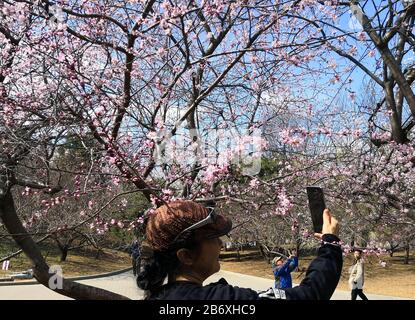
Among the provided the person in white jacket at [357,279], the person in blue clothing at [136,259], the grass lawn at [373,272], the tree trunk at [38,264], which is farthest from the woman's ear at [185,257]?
the grass lawn at [373,272]

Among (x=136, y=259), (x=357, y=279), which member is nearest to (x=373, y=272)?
(x=357, y=279)

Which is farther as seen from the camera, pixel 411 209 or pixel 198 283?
pixel 411 209

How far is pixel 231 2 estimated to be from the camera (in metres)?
3.96

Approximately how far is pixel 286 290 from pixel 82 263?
1883 centimetres

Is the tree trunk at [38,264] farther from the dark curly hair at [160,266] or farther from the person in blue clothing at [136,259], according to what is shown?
the dark curly hair at [160,266]

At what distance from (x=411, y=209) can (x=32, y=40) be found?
450cm

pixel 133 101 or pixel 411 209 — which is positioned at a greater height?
pixel 133 101

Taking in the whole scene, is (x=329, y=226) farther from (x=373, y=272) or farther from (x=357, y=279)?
(x=373, y=272)

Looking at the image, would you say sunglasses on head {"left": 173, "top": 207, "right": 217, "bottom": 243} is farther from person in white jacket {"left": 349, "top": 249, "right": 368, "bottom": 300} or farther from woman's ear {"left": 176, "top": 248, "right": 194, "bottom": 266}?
person in white jacket {"left": 349, "top": 249, "right": 368, "bottom": 300}

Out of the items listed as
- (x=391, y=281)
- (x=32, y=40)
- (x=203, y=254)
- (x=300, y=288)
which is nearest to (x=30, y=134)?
(x=32, y=40)

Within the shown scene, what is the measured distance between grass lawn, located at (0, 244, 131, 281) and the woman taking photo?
13.6 meters

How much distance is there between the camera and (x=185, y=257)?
1378 mm

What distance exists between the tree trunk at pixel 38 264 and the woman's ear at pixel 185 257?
6.45ft

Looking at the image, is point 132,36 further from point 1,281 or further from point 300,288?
point 1,281
